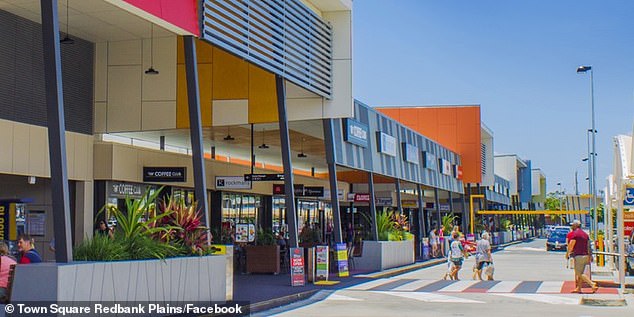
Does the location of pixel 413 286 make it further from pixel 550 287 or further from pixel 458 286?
pixel 550 287

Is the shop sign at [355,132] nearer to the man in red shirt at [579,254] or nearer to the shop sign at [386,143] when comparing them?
the shop sign at [386,143]

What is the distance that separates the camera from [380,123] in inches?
1336

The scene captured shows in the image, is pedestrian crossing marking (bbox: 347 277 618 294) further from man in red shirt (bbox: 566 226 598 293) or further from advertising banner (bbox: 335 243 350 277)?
advertising banner (bbox: 335 243 350 277)

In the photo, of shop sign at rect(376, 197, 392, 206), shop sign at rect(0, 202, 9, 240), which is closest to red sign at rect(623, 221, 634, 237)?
shop sign at rect(376, 197, 392, 206)

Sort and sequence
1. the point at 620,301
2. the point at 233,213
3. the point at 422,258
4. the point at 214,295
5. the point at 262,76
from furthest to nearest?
the point at 422,258 < the point at 233,213 < the point at 262,76 < the point at 620,301 < the point at 214,295

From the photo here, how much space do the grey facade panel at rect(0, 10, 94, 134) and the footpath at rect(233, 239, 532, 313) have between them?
6179mm

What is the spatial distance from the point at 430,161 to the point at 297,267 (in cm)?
2461

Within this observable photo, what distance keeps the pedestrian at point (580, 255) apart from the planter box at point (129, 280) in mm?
9098

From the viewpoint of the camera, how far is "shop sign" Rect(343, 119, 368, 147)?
28.0 meters

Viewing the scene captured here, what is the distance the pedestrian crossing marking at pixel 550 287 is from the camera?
21.8 metres

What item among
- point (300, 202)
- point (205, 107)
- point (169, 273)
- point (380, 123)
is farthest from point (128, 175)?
point (300, 202)

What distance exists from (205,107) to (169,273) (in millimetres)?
10015

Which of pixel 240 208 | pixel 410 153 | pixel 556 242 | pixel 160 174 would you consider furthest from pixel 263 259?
pixel 556 242

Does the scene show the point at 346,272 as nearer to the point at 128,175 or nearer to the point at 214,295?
the point at 128,175
